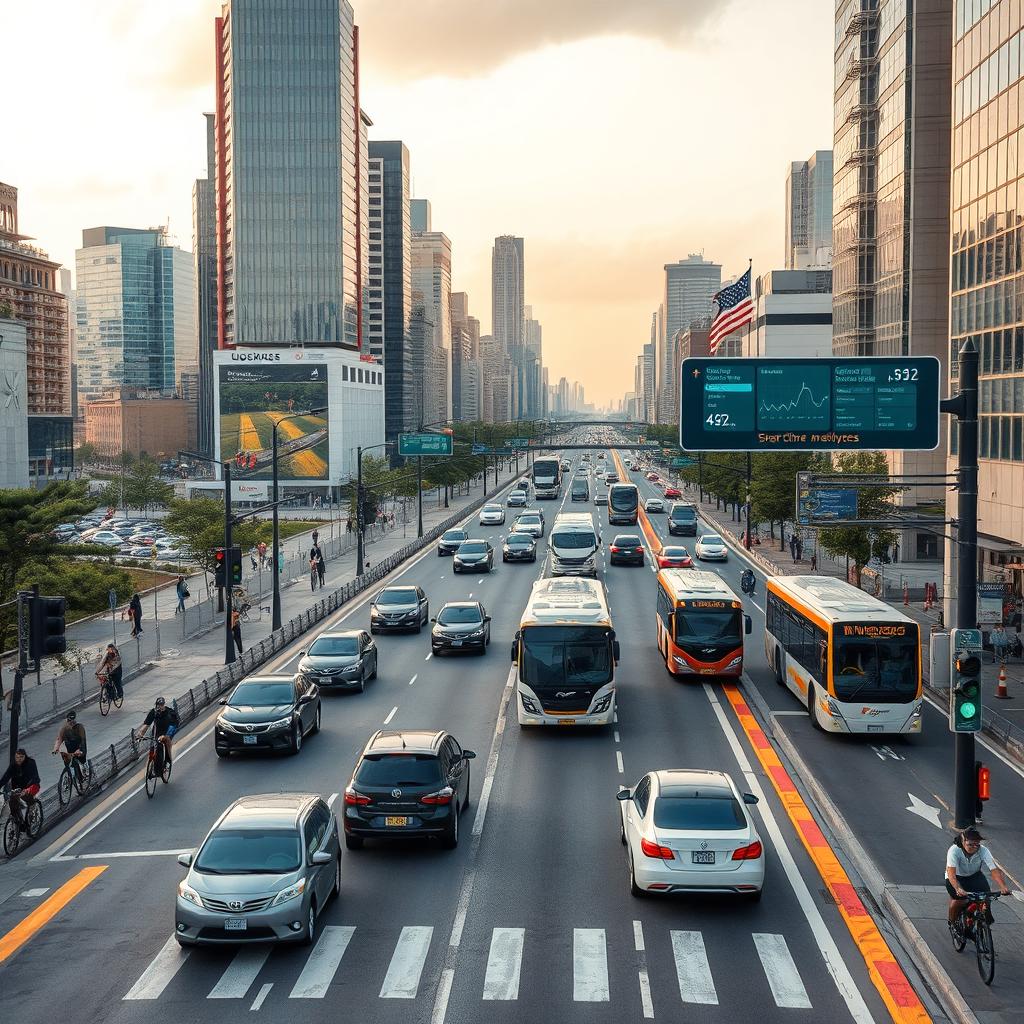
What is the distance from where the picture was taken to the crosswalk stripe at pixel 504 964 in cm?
1413

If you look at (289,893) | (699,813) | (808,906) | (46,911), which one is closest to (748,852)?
(699,813)

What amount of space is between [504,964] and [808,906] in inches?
195

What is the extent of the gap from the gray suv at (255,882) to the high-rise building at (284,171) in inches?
5623

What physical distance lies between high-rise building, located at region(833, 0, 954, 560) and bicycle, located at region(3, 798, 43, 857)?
58.7m

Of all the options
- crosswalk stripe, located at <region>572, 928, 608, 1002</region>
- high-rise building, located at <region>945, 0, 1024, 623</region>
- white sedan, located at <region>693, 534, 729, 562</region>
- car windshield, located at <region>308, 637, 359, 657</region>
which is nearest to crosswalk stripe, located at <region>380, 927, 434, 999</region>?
crosswalk stripe, located at <region>572, 928, 608, 1002</region>

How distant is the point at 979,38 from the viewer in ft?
143

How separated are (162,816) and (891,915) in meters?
13.3

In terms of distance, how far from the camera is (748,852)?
16.6 metres

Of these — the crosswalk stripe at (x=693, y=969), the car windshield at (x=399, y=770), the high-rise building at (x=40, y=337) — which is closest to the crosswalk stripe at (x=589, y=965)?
the crosswalk stripe at (x=693, y=969)

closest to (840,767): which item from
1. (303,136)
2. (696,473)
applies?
(696,473)

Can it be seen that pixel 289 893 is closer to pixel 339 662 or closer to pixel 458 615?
pixel 339 662

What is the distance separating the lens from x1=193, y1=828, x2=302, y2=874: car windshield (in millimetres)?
15383

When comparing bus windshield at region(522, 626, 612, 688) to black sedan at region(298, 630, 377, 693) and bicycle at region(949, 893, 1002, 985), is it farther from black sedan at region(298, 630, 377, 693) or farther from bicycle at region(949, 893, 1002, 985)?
bicycle at region(949, 893, 1002, 985)

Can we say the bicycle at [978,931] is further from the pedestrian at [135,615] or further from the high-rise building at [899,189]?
the high-rise building at [899,189]
